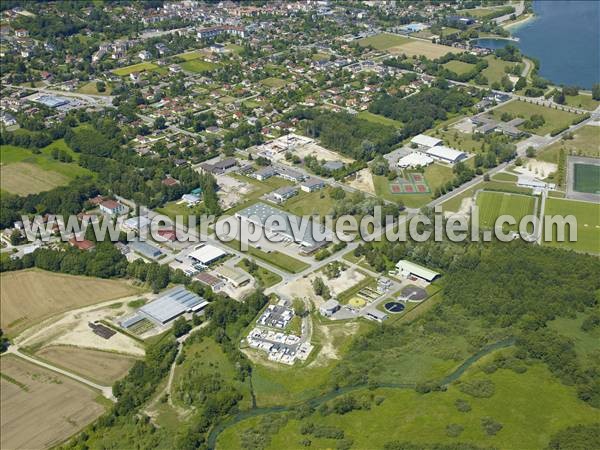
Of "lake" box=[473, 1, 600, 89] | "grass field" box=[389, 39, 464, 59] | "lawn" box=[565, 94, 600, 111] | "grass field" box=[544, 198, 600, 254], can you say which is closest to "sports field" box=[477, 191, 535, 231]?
"grass field" box=[544, 198, 600, 254]

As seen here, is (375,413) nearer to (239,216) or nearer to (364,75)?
(239,216)

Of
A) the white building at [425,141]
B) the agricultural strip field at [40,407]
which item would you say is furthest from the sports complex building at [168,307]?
the white building at [425,141]

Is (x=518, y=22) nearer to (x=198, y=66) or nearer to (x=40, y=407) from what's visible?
(x=198, y=66)

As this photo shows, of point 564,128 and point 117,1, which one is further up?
point 117,1

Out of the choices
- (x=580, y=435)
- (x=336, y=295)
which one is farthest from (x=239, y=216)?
(x=580, y=435)

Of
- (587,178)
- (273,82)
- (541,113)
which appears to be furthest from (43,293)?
(541,113)

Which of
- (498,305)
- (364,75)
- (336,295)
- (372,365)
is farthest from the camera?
(364,75)

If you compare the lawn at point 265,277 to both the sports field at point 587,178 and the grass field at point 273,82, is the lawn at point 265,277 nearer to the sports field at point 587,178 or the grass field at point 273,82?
the sports field at point 587,178
